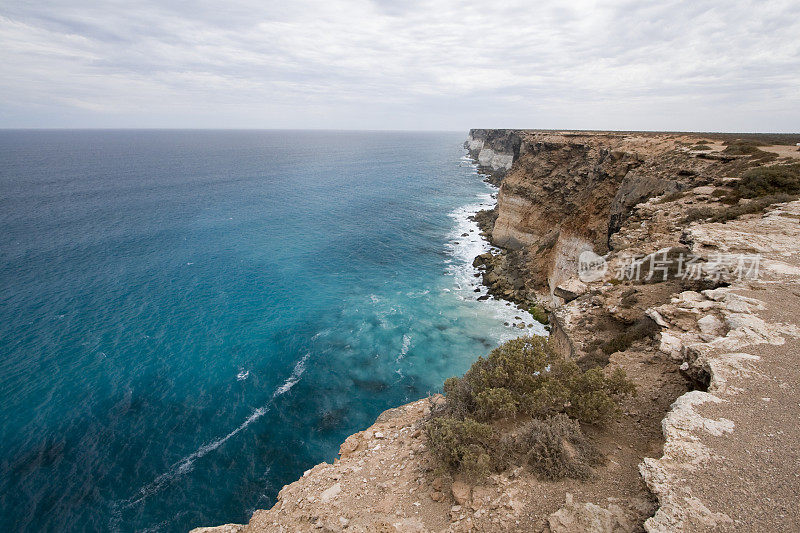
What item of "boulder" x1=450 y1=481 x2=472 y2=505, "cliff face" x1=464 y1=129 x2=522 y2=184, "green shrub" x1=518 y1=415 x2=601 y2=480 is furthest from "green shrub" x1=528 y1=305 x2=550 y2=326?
"cliff face" x1=464 y1=129 x2=522 y2=184

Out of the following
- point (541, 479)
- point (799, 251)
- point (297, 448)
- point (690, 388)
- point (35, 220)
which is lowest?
point (297, 448)

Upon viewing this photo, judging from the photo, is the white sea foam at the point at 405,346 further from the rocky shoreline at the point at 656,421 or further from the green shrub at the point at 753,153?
the green shrub at the point at 753,153

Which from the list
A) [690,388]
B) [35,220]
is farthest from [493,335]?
[35,220]

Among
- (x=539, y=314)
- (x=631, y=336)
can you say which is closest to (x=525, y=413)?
(x=631, y=336)

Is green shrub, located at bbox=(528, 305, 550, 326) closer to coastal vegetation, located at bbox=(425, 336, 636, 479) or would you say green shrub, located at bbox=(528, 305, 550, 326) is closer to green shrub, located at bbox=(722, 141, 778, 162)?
green shrub, located at bbox=(722, 141, 778, 162)

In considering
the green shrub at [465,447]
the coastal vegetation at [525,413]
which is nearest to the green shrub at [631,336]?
the coastal vegetation at [525,413]

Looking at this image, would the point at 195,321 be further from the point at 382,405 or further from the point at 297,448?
the point at 382,405
